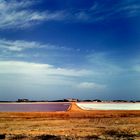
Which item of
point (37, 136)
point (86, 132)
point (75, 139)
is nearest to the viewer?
point (75, 139)

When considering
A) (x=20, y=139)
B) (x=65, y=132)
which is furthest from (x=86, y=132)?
(x=20, y=139)

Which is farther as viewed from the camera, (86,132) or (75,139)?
(86,132)

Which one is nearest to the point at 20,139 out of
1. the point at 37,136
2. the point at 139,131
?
the point at 37,136

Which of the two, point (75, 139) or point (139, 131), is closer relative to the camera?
point (75, 139)

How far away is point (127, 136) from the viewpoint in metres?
22.8

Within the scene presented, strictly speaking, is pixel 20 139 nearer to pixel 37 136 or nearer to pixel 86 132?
pixel 37 136

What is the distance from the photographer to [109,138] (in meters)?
21.8

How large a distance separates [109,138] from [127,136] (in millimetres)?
1675

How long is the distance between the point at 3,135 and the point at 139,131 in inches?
409

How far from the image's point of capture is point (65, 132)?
2497 cm

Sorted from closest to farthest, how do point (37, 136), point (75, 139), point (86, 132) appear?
point (75, 139) → point (37, 136) → point (86, 132)

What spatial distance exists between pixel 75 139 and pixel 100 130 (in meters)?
5.05

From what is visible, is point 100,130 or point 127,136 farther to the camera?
point 100,130

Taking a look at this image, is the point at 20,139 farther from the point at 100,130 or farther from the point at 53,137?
the point at 100,130
